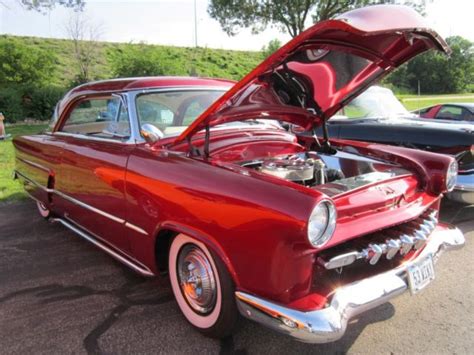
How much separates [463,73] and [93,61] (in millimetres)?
40697

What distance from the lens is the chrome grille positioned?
82.6 inches

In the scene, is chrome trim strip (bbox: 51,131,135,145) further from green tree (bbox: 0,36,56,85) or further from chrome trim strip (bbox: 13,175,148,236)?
green tree (bbox: 0,36,56,85)

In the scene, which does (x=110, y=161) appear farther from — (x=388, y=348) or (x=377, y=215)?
(x=388, y=348)

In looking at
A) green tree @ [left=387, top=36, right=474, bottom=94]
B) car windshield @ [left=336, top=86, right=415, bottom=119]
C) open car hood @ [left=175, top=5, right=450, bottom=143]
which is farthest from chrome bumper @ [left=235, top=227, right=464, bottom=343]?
green tree @ [left=387, top=36, right=474, bottom=94]

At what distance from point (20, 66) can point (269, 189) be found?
22.2m

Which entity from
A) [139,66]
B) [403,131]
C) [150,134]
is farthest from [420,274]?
[139,66]

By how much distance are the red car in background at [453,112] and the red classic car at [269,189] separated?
620 cm

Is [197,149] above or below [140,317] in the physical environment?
A: above

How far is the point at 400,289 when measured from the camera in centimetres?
219

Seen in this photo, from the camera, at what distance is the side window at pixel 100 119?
10.6 ft

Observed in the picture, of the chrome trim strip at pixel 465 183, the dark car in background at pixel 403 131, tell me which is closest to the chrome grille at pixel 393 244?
the chrome trim strip at pixel 465 183

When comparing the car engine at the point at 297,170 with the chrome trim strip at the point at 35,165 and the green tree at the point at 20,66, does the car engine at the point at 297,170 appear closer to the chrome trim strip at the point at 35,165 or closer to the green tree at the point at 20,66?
the chrome trim strip at the point at 35,165

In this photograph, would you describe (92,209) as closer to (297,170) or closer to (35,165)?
(35,165)

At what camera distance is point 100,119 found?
3.67 m
